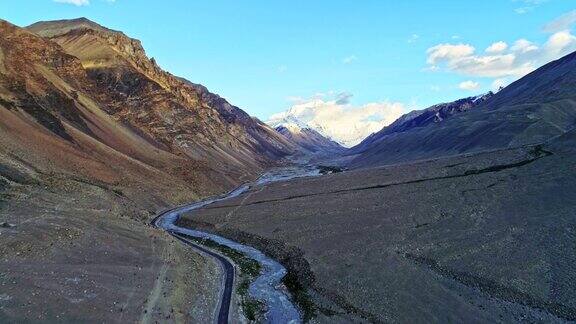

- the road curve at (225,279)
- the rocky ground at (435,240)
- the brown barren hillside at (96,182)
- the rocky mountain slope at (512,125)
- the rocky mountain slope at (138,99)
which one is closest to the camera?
the brown barren hillside at (96,182)

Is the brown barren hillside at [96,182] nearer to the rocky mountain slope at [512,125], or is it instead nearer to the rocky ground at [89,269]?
the rocky ground at [89,269]

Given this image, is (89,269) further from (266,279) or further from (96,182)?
(96,182)

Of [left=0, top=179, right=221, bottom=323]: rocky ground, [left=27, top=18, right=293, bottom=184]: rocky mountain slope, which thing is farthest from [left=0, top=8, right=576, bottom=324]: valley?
[left=27, top=18, right=293, bottom=184]: rocky mountain slope

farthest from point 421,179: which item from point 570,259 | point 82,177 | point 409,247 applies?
point 82,177

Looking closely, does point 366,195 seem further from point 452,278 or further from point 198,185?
point 198,185

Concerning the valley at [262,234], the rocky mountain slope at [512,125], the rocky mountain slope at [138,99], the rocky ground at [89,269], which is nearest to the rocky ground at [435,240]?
the valley at [262,234]

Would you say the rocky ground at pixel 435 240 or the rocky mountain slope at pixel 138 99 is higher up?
the rocky mountain slope at pixel 138 99

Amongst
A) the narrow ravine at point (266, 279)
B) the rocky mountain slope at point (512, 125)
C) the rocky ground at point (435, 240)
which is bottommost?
the narrow ravine at point (266, 279)

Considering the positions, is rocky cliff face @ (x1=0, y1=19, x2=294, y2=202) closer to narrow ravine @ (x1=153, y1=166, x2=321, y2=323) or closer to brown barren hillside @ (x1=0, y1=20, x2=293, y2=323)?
brown barren hillside @ (x1=0, y1=20, x2=293, y2=323)

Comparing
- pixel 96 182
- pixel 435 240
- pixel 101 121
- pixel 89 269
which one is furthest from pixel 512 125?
pixel 89 269
